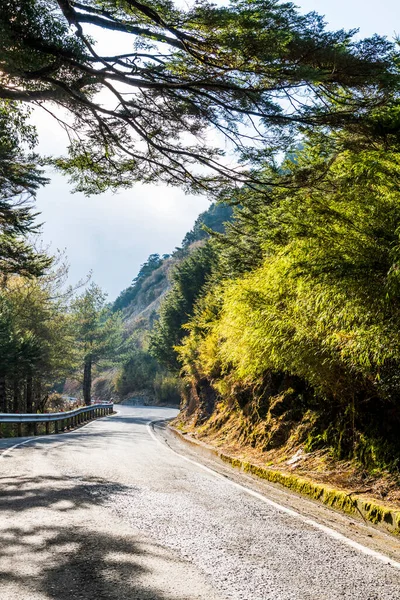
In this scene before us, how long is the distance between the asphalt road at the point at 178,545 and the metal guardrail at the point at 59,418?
11048mm

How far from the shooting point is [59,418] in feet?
75.5

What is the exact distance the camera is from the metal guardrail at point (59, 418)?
18.6 m

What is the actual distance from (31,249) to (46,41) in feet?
39.3

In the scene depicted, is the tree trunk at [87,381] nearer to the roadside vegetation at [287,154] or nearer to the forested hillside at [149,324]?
the forested hillside at [149,324]

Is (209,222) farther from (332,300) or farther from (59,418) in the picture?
(332,300)

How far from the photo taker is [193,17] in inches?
245

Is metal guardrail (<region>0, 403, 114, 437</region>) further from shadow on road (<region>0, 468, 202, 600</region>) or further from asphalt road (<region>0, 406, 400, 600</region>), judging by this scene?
shadow on road (<region>0, 468, 202, 600</region>)

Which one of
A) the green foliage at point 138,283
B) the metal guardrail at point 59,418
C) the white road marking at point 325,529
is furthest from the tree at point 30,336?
the green foliage at point 138,283

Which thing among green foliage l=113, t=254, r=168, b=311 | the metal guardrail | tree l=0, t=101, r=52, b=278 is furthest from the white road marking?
green foliage l=113, t=254, r=168, b=311

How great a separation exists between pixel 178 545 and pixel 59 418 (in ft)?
64.2

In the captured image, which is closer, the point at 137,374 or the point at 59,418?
the point at 59,418

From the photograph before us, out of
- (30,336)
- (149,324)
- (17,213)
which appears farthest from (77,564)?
(149,324)

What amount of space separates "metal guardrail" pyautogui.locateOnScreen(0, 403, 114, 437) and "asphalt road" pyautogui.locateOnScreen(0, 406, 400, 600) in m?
11.0

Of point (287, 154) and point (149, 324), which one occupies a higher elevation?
point (149, 324)
